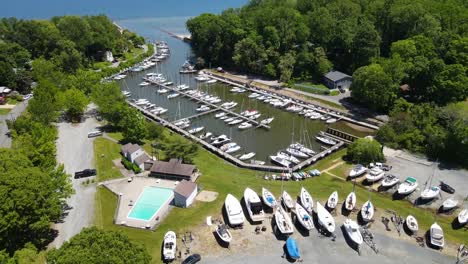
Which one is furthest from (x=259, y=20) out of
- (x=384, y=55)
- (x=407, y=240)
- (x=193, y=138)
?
(x=407, y=240)

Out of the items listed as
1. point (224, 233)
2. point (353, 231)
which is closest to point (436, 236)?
point (353, 231)

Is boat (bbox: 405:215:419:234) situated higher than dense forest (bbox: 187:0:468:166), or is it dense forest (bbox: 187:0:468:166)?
dense forest (bbox: 187:0:468:166)

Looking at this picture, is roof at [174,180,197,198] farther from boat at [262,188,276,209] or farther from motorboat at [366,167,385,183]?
motorboat at [366,167,385,183]

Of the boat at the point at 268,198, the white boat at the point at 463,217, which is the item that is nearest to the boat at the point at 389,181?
the white boat at the point at 463,217

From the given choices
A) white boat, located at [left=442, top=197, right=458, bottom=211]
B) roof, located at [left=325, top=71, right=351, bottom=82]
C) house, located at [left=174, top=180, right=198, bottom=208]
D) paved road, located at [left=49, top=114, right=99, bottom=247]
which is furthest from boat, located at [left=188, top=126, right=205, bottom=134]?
white boat, located at [left=442, top=197, right=458, bottom=211]

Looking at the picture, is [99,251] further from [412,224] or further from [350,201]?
[412,224]

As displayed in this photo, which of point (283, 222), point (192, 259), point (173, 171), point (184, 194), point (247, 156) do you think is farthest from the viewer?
point (247, 156)

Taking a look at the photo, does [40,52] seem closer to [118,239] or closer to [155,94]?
[155,94]
